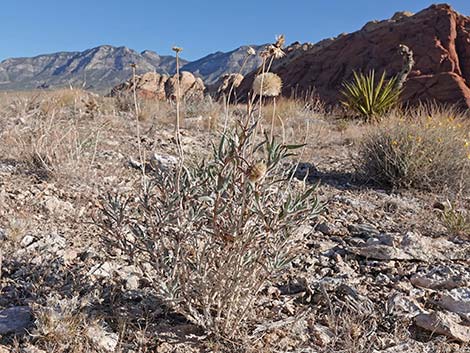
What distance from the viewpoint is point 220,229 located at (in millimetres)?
1433

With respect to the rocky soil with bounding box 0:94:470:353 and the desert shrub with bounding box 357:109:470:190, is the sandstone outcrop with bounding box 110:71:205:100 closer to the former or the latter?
the rocky soil with bounding box 0:94:470:353

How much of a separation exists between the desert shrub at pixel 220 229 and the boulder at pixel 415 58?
1373 cm

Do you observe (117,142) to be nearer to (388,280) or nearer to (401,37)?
(388,280)

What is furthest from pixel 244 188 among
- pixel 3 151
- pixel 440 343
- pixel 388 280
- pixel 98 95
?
pixel 98 95

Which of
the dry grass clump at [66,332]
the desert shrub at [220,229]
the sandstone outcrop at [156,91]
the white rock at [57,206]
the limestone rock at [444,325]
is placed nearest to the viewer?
the desert shrub at [220,229]

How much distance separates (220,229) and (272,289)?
0.71m

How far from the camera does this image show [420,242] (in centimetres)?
248

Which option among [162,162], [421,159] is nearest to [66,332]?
[162,162]

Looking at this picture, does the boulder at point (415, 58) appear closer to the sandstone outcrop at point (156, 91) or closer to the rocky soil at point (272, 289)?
the sandstone outcrop at point (156, 91)

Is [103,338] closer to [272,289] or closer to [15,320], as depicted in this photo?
[15,320]

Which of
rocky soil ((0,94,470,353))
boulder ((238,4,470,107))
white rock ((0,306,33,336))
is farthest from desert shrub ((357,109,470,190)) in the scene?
boulder ((238,4,470,107))

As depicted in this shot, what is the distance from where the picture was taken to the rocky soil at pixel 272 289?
160cm

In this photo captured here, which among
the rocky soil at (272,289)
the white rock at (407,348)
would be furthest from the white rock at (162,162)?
the white rock at (407,348)

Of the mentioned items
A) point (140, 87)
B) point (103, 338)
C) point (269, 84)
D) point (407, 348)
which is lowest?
point (407, 348)
